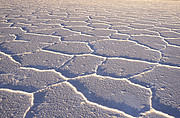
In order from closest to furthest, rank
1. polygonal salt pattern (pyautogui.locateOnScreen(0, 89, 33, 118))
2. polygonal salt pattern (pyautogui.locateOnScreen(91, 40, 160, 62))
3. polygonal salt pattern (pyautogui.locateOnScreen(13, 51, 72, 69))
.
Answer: polygonal salt pattern (pyautogui.locateOnScreen(0, 89, 33, 118)) < polygonal salt pattern (pyautogui.locateOnScreen(13, 51, 72, 69)) < polygonal salt pattern (pyautogui.locateOnScreen(91, 40, 160, 62))

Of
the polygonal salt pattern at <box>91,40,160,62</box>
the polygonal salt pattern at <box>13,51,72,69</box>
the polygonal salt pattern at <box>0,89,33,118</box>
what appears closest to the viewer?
the polygonal salt pattern at <box>0,89,33,118</box>

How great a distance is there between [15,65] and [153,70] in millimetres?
1191

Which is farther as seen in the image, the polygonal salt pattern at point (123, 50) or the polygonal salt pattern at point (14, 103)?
the polygonal salt pattern at point (123, 50)

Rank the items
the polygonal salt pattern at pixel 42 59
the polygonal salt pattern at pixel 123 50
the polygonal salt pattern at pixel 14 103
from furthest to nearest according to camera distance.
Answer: the polygonal salt pattern at pixel 123 50 < the polygonal salt pattern at pixel 42 59 < the polygonal salt pattern at pixel 14 103

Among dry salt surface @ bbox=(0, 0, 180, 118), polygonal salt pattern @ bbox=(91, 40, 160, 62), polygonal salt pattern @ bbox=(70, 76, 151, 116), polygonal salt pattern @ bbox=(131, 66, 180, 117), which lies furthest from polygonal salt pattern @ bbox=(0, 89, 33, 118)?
polygonal salt pattern @ bbox=(91, 40, 160, 62)

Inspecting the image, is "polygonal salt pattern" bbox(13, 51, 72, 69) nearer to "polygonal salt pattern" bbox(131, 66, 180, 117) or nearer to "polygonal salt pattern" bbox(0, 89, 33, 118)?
"polygonal salt pattern" bbox(0, 89, 33, 118)


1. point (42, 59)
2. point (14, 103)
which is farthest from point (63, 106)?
point (42, 59)

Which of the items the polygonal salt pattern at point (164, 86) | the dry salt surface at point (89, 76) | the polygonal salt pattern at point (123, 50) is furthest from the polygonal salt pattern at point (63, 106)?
the polygonal salt pattern at point (123, 50)

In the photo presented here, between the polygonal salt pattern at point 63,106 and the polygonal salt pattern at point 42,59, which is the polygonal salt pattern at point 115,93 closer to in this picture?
the polygonal salt pattern at point 63,106

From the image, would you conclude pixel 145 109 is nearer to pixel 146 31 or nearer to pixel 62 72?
pixel 62 72

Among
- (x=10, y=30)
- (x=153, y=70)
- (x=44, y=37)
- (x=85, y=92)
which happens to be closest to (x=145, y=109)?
(x=85, y=92)

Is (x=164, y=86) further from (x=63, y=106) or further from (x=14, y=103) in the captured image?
(x=14, y=103)

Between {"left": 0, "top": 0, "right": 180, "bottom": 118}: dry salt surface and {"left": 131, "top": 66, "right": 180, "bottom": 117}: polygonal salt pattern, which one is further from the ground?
{"left": 131, "top": 66, "right": 180, "bottom": 117}: polygonal salt pattern

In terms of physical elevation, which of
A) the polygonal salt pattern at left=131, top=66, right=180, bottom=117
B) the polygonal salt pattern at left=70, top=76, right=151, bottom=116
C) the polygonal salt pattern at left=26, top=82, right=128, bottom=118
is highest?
the polygonal salt pattern at left=131, top=66, right=180, bottom=117
